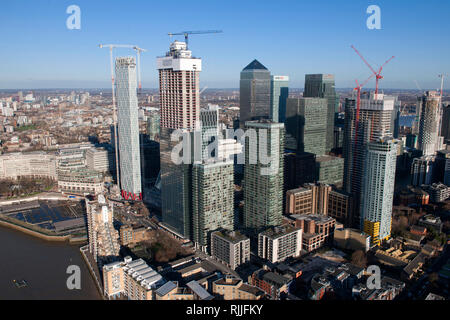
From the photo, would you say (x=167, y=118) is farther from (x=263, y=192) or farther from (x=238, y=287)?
(x=238, y=287)

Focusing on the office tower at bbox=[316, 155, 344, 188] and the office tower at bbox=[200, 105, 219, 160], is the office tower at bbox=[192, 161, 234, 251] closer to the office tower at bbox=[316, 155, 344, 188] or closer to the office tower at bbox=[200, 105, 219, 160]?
the office tower at bbox=[200, 105, 219, 160]

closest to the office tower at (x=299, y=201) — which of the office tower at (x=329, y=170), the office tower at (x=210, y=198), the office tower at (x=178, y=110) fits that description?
the office tower at (x=210, y=198)

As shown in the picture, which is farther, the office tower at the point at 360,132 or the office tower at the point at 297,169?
the office tower at the point at 297,169

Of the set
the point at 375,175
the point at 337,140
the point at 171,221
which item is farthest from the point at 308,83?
the point at 171,221

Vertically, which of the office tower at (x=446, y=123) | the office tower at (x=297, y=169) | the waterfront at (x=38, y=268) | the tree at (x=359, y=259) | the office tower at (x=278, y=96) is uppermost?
the office tower at (x=278, y=96)

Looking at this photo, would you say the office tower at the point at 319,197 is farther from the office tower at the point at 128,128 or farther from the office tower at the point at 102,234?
the office tower at the point at 128,128

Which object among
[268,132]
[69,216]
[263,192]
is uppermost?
[268,132]

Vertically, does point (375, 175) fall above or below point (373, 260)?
above
